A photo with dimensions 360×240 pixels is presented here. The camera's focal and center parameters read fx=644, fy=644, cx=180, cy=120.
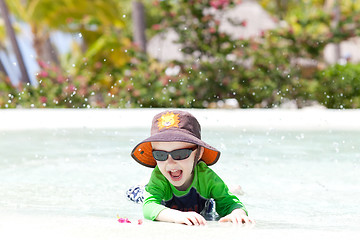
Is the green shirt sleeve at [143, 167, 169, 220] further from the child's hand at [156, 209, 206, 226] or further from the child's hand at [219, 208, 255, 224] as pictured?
the child's hand at [219, 208, 255, 224]

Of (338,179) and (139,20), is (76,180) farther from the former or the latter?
(139,20)

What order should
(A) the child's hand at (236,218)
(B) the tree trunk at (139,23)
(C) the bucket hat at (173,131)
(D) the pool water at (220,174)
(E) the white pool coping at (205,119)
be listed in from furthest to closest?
(B) the tree trunk at (139,23) < (E) the white pool coping at (205,119) < (D) the pool water at (220,174) < (C) the bucket hat at (173,131) < (A) the child's hand at (236,218)

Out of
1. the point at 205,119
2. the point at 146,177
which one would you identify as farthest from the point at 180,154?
the point at 205,119

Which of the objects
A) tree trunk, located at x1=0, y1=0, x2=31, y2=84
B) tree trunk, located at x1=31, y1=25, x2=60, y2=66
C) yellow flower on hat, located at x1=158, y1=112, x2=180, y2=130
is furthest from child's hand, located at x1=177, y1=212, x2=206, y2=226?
tree trunk, located at x1=31, y1=25, x2=60, y2=66

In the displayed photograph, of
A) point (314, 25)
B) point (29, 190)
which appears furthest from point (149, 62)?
point (29, 190)

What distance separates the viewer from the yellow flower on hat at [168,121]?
3273 mm

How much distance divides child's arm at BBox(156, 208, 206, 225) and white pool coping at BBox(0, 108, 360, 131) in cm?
496

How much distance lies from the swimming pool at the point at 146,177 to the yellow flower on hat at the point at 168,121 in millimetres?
571

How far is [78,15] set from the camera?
69.7 feet

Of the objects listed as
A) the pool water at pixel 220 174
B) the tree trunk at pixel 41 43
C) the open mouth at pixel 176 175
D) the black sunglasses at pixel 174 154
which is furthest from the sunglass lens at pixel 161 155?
the tree trunk at pixel 41 43

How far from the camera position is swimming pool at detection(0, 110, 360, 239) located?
Result: 2764mm

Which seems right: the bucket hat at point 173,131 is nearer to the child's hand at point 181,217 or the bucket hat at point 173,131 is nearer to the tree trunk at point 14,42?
the child's hand at point 181,217

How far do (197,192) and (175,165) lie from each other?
1.01 ft

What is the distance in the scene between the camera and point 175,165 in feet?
10.7
